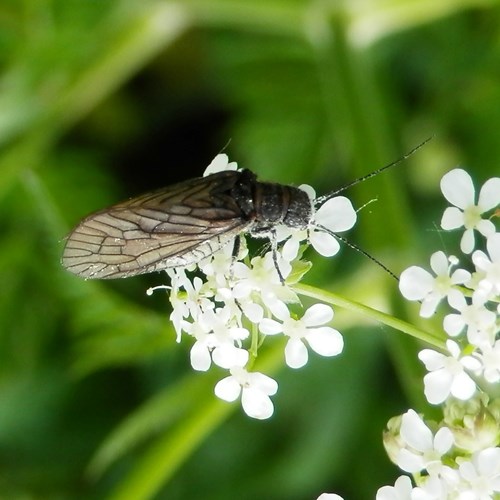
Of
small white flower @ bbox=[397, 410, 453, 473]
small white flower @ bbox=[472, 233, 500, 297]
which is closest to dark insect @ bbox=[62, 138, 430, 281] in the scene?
small white flower @ bbox=[472, 233, 500, 297]

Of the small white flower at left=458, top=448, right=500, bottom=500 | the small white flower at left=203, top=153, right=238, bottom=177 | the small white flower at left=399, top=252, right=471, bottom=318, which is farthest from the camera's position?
the small white flower at left=203, top=153, right=238, bottom=177

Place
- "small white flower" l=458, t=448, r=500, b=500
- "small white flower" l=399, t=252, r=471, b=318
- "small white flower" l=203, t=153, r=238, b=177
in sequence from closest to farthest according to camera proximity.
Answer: "small white flower" l=458, t=448, r=500, b=500 → "small white flower" l=399, t=252, r=471, b=318 → "small white flower" l=203, t=153, r=238, b=177

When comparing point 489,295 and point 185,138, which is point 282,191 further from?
point 185,138

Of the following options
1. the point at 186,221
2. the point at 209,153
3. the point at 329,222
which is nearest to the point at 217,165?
the point at 186,221

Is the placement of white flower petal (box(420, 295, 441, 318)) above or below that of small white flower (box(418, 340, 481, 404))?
above

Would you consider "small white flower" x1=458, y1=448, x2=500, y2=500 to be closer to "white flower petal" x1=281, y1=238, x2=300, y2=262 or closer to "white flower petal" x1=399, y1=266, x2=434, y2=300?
"white flower petal" x1=399, y1=266, x2=434, y2=300

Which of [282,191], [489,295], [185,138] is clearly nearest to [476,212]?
[489,295]
